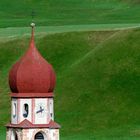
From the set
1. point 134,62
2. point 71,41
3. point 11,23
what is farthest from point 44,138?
point 11,23

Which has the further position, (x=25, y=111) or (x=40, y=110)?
(x=25, y=111)

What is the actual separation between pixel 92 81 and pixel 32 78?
125 feet

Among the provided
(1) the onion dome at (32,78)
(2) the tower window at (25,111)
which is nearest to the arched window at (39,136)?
(2) the tower window at (25,111)

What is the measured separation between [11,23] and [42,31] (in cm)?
1068

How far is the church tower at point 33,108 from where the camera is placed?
68.4 meters

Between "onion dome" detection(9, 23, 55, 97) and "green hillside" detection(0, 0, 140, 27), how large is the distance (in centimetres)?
6092

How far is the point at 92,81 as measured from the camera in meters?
108

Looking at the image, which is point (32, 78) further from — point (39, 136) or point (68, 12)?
point (68, 12)

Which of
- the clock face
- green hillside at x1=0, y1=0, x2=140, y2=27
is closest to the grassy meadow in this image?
green hillside at x1=0, y1=0, x2=140, y2=27

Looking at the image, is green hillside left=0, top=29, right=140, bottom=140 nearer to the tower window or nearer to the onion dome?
the onion dome

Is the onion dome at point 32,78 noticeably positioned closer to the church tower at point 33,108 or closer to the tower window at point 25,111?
the church tower at point 33,108


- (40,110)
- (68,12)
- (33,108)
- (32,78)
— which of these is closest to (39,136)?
(40,110)

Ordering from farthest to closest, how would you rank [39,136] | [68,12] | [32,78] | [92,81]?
[68,12]
[92,81]
[32,78]
[39,136]

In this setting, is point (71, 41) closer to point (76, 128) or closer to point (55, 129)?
point (76, 128)
